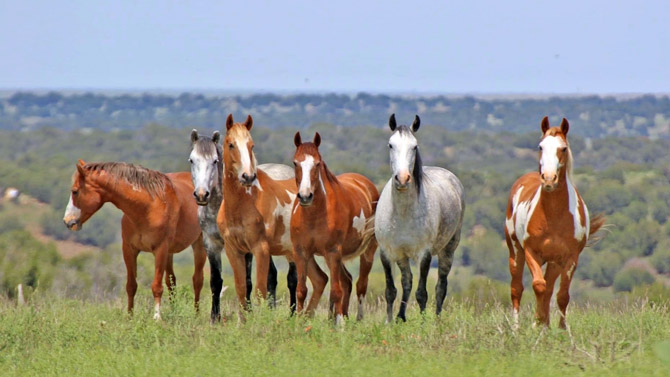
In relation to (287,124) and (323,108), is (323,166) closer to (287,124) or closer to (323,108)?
(287,124)

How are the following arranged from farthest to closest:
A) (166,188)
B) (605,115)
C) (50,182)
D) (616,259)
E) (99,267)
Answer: (605,115)
(50,182)
(616,259)
(99,267)
(166,188)

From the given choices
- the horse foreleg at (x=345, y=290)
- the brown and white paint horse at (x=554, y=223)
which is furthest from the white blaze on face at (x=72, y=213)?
the brown and white paint horse at (x=554, y=223)

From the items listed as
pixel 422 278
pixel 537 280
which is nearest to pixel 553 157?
pixel 537 280

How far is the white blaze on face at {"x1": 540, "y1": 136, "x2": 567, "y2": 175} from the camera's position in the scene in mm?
11055

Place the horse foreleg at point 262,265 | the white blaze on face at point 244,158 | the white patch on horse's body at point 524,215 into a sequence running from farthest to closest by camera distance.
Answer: the horse foreleg at point 262,265
the white blaze on face at point 244,158
the white patch on horse's body at point 524,215

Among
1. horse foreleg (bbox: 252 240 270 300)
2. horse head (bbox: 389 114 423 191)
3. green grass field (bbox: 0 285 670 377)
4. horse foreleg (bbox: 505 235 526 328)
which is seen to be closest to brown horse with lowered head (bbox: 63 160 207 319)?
green grass field (bbox: 0 285 670 377)

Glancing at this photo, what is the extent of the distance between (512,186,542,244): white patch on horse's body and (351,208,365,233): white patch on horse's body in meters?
1.94

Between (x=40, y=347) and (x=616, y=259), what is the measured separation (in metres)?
43.2

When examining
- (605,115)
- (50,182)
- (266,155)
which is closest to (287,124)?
(605,115)

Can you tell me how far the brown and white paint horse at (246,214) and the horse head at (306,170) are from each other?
1.82 ft

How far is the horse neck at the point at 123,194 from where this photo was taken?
1353cm

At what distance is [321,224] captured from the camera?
12297mm

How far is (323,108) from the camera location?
19900 cm

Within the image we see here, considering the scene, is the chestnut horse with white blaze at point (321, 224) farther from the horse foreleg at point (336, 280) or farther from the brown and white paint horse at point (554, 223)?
the brown and white paint horse at point (554, 223)
